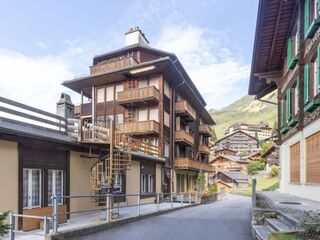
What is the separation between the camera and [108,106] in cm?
2859

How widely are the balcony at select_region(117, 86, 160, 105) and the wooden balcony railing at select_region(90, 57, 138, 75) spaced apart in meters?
2.43

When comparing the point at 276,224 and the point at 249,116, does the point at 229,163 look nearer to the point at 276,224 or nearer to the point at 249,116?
the point at 276,224

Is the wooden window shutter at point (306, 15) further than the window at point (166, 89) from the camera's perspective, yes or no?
No

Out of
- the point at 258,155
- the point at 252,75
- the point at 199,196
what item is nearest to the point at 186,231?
the point at 252,75

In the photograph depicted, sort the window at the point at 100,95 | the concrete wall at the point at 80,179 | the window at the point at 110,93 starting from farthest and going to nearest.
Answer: the window at the point at 100,95 → the window at the point at 110,93 → the concrete wall at the point at 80,179

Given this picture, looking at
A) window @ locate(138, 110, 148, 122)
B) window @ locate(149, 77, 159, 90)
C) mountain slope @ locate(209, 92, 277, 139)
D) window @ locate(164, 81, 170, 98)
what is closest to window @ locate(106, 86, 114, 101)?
window @ locate(138, 110, 148, 122)

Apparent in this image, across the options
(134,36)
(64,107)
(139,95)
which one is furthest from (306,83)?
(134,36)

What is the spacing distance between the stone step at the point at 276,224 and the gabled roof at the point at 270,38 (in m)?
7.08

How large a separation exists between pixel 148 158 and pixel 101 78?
9.57 m

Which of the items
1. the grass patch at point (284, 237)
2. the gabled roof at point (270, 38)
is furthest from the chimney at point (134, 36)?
the grass patch at point (284, 237)

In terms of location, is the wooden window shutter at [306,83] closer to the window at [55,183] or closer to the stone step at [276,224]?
the stone step at [276,224]

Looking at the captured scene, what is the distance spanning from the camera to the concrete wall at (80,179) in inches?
525

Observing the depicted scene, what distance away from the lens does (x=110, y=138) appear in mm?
12898

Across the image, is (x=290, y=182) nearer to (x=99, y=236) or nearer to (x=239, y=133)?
(x=99, y=236)
